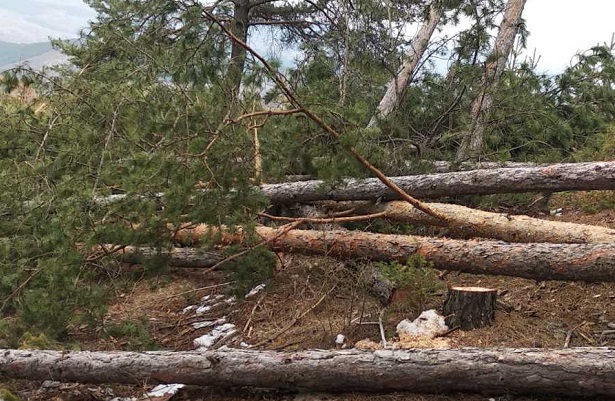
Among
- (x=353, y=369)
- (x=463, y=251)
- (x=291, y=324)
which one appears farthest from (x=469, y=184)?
(x=353, y=369)

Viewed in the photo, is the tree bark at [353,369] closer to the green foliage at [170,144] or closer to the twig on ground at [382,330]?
the twig on ground at [382,330]

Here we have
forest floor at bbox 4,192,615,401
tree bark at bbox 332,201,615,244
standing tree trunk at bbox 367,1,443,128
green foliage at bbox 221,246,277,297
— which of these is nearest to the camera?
forest floor at bbox 4,192,615,401

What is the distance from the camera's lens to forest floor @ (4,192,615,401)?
370 centimetres

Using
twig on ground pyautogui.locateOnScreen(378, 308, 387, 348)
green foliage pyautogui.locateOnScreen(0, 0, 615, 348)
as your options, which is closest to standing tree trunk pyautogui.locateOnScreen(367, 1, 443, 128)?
green foliage pyautogui.locateOnScreen(0, 0, 615, 348)

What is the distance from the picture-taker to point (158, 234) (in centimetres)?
464

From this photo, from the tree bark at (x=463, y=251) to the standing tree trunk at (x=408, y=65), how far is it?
2571 mm

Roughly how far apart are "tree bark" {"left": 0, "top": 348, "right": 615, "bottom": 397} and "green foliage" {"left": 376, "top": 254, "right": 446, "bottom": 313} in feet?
3.72

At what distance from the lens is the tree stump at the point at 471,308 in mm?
3934

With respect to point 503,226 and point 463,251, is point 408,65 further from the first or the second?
point 463,251

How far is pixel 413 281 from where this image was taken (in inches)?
169

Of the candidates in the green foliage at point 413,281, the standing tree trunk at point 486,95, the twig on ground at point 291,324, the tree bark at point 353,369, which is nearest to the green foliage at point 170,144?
the green foliage at point 413,281

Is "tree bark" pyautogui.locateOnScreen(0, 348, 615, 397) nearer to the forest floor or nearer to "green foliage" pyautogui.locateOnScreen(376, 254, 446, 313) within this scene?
the forest floor

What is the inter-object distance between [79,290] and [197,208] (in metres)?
1.08

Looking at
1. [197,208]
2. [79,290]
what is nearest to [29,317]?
[79,290]
